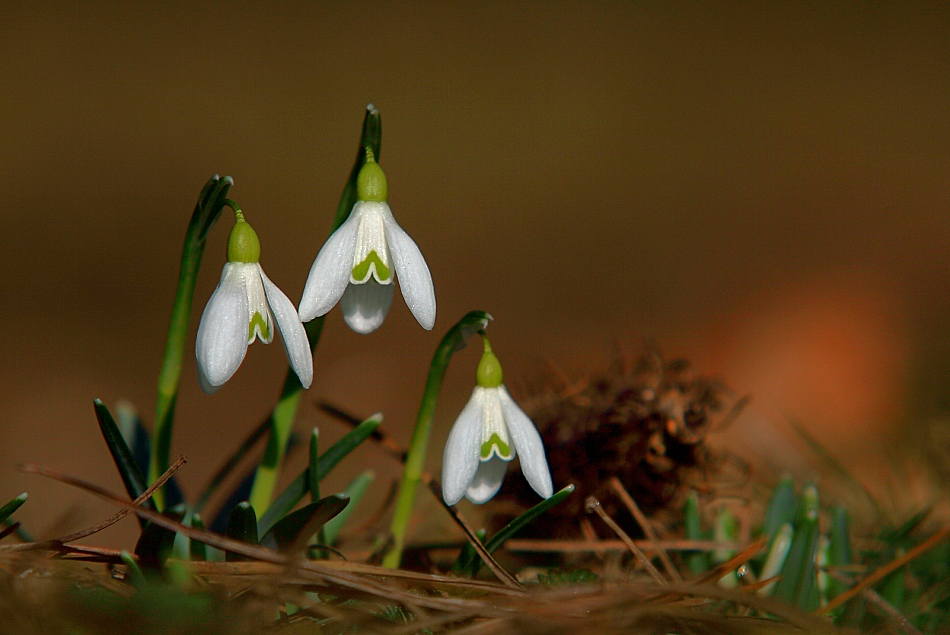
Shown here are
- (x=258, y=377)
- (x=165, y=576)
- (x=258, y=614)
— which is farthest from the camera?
(x=258, y=377)

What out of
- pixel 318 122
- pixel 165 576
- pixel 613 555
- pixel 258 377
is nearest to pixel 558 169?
pixel 318 122

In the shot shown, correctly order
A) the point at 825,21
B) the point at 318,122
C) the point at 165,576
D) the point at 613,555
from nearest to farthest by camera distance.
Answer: the point at 165,576
the point at 613,555
the point at 318,122
the point at 825,21

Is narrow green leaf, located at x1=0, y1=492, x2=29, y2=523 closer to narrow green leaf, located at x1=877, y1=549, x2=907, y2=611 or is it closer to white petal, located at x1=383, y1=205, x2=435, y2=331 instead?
white petal, located at x1=383, y1=205, x2=435, y2=331

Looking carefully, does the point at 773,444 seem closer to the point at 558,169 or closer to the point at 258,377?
the point at 258,377

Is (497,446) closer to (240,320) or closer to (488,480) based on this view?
(488,480)

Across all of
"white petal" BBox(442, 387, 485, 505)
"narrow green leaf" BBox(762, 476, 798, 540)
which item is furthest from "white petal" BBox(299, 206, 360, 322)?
"narrow green leaf" BBox(762, 476, 798, 540)

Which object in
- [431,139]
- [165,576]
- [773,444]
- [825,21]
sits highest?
[825,21]
